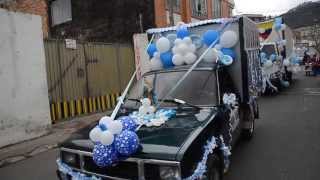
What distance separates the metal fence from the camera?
38.6 feet

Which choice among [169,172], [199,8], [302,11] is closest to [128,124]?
[169,172]

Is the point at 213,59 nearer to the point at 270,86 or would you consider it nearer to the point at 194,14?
the point at 270,86

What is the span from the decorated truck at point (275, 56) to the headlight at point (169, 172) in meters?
12.6

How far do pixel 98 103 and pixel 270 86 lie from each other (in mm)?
7417

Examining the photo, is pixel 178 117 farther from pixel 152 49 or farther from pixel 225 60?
pixel 152 49

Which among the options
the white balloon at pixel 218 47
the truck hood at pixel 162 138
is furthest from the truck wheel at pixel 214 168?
the white balloon at pixel 218 47

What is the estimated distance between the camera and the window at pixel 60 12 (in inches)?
883

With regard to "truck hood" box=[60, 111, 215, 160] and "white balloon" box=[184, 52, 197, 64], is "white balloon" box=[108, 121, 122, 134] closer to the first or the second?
"truck hood" box=[60, 111, 215, 160]

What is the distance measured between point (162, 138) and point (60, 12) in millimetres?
20602

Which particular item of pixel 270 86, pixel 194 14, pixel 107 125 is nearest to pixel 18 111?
pixel 107 125

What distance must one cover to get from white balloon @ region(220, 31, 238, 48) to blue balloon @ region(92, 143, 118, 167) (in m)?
3.55

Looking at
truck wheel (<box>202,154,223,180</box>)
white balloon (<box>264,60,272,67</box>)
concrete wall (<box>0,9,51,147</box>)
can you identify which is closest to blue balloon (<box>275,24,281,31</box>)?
white balloon (<box>264,60,272,67</box>)

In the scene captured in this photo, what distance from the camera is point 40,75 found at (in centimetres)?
993

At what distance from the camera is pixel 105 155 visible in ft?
12.2
